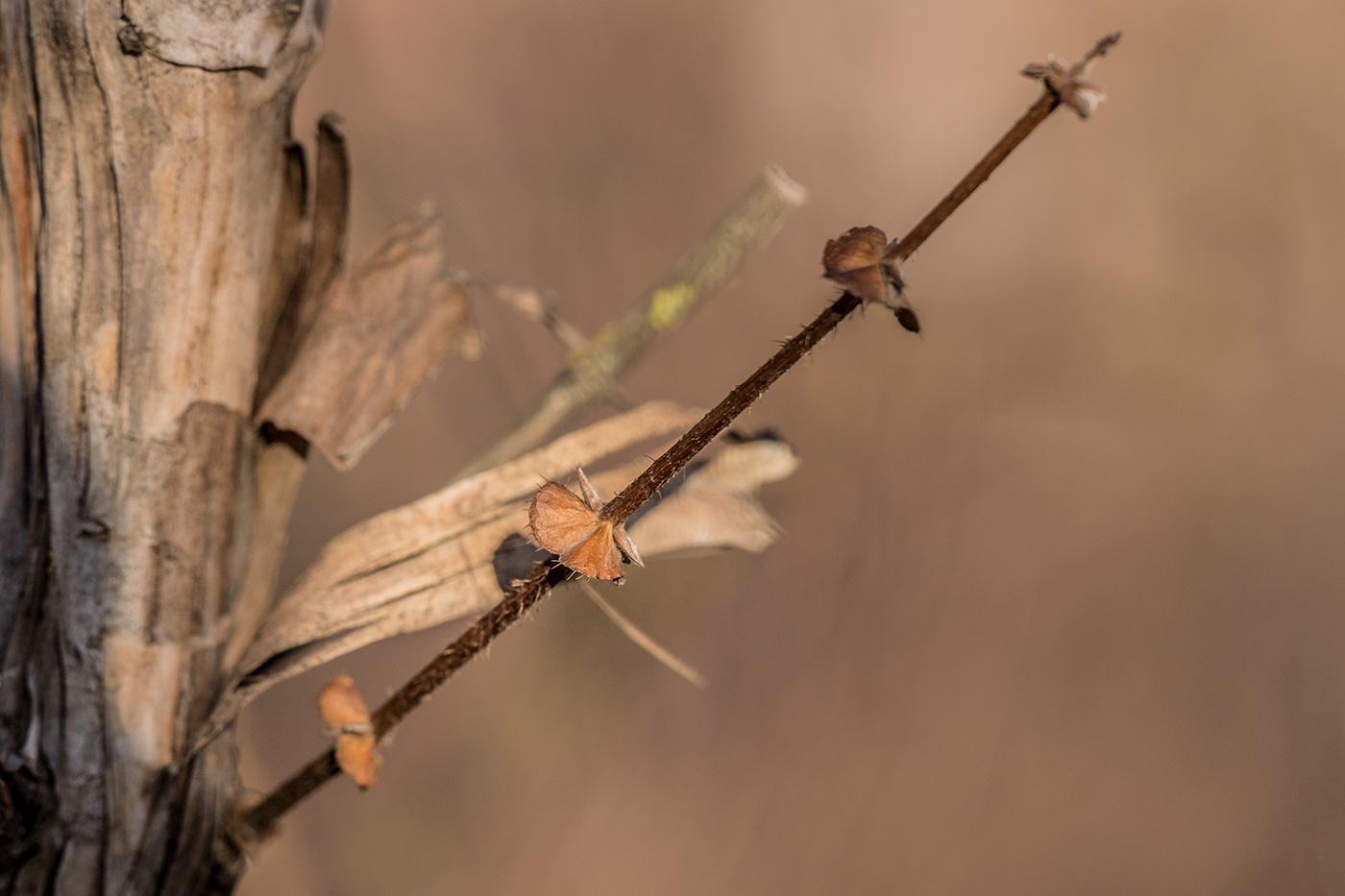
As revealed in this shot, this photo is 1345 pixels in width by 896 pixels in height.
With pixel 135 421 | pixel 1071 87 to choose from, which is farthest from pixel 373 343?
pixel 1071 87

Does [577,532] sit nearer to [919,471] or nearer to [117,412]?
[117,412]

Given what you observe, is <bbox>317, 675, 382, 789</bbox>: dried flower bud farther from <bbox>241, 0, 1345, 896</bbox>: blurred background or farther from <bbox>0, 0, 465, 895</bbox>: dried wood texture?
<bbox>241, 0, 1345, 896</bbox>: blurred background

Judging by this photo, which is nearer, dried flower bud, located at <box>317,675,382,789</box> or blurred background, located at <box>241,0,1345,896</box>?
dried flower bud, located at <box>317,675,382,789</box>

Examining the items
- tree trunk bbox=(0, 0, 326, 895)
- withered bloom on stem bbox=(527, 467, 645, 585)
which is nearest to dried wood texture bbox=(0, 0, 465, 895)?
tree trunk bbox=(0, 0, 326, 895)

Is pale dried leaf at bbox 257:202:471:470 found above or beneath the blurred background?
beneath

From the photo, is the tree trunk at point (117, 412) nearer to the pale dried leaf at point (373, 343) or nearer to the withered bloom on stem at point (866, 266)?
the pale dried leaf at point (373, 343)

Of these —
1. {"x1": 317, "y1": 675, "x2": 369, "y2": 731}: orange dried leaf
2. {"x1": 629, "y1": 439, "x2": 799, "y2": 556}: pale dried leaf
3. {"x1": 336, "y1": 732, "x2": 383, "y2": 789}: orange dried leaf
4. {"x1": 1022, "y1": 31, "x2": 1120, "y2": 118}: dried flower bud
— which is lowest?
{"x1": 336, "y1": 732, "x2": 383, "y2": 789}: orange dried leaf

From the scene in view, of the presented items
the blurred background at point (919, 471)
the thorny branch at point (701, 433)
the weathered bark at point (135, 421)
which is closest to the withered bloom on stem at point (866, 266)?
the thorny branch at point (701, 433)
